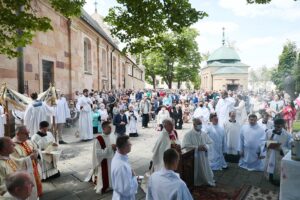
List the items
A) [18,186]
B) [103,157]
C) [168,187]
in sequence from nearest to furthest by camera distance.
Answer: [18,186] < [168,187] < [103,157]

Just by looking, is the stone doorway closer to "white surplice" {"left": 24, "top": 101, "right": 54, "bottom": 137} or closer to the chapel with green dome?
"white surplice" {"left": 24, "top": 101, "right": 54, "bottom": 137}


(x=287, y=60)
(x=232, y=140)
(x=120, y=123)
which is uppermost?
(x=287, y=60)

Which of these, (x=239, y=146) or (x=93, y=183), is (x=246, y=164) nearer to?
(x=239, y=146)

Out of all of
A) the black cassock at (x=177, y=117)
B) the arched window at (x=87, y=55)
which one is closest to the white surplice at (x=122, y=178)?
the black cassock at (x=177, y=117)

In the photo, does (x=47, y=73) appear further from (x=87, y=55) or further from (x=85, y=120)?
(x=87, y=55)

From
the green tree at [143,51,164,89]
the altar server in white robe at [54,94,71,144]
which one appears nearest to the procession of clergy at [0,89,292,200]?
the altar server in white robe at [54,94,71,144]

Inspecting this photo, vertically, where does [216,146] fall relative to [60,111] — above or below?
below

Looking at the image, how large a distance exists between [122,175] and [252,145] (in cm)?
540

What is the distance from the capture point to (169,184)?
350 centimetres

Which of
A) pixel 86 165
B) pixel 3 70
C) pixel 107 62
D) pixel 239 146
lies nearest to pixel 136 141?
pixel 86 165

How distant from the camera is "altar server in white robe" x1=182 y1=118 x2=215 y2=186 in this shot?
7020mm

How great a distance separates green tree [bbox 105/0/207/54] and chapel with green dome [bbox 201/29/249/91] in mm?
38478

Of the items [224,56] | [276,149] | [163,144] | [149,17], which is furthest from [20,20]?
[224,56]

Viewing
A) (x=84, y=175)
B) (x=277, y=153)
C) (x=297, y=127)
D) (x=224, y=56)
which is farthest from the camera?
(x=224, y=56)
